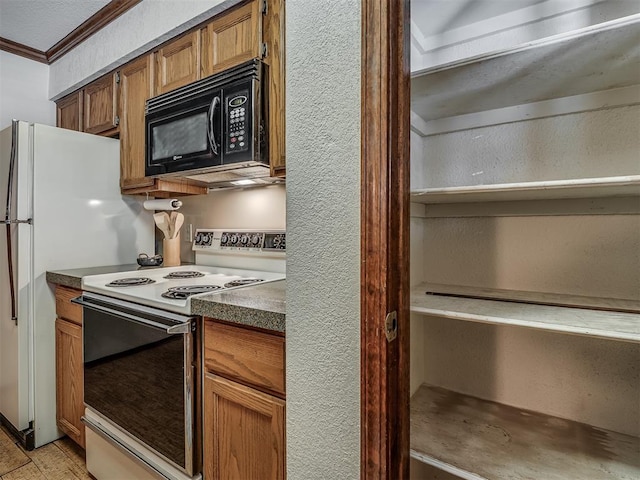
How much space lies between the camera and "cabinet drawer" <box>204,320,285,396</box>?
1.05 metres

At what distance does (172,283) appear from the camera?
1697 mm

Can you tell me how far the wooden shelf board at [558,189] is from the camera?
803 millimetres

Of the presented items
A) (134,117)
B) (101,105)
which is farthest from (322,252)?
(101,105)

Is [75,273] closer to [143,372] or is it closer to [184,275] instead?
[184,275]

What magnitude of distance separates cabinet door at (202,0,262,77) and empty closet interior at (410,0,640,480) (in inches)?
27.3

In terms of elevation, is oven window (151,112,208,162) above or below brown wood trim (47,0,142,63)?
below

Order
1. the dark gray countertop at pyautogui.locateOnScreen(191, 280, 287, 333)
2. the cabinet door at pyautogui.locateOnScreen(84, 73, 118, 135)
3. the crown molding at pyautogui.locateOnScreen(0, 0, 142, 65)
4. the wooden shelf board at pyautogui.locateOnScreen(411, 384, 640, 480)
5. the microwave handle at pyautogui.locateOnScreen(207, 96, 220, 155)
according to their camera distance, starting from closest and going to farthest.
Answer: the wooden shelf board at pyautogui.locateOnScreen(411, 384, 640, 480) < the dark gray countertop at pyautogui.locateOnScreen(191, 280, 287, 333) < the microwave handle at pyautogui.locateOnScreen(207, 96, 220, 155) < the crown molding at pyautogui.locateOnScreen(0, 0, 142, 65) < the cabinet door at pyautogui.locateOnScreen(84, 73, 118, 135)

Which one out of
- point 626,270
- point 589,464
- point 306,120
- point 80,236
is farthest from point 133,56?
point 589,464

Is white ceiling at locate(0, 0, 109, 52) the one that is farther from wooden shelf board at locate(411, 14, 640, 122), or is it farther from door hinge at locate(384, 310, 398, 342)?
door hinge at locate(384, 310, 398, 342)

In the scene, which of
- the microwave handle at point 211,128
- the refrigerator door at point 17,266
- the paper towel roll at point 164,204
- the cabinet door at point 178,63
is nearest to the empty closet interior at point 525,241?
the microwave handle at point 211,128

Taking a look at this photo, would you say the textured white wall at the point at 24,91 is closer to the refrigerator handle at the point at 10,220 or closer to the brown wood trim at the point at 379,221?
the refrigerator handle at the point at 10,220

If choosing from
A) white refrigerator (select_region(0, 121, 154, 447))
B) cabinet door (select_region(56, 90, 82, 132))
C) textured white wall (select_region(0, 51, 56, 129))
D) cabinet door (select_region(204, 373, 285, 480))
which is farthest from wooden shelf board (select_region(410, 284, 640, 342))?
textured white wall (select_region(0, 51, 56, 129))

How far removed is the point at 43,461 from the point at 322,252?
2124 mm

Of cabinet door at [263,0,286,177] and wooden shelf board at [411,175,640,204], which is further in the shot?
cabinet door at [263,0,286,177]
